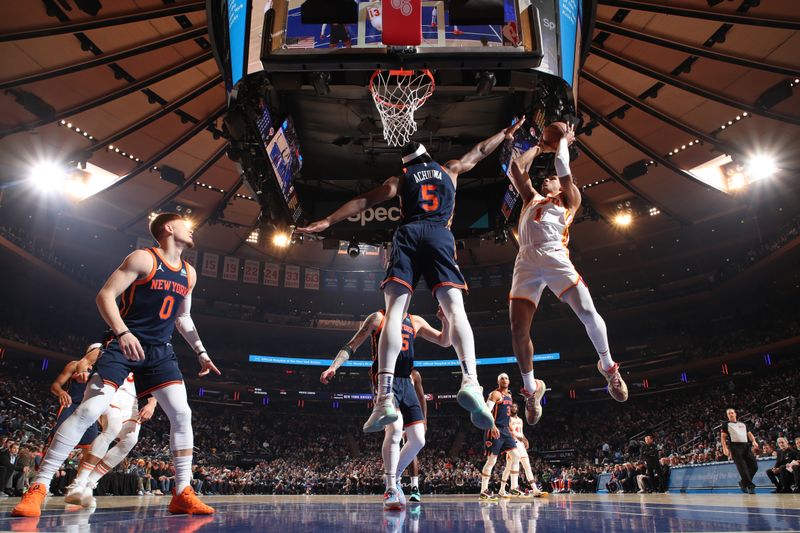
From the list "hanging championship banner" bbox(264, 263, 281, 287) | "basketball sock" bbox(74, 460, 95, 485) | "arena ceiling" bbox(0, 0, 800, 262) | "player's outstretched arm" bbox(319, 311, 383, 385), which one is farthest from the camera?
"hanging championship banner" bbox(264, 263, 281, 287)

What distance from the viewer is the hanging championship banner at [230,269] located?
34156 mm

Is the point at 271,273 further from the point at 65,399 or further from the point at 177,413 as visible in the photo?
the point at 177,413

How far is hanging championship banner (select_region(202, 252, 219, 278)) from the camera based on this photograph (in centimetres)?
3331

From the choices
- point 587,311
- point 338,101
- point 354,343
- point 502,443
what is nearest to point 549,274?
point 587,311

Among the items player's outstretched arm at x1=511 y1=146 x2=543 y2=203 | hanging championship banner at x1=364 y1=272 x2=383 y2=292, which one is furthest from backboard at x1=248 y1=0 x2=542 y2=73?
hanging championship banner at x1=364 y1=272 x2=383 y2=292

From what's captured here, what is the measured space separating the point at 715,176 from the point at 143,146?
21.4 m

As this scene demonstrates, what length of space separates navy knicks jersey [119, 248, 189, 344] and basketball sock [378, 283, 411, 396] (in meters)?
1.90

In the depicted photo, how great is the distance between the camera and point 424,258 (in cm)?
473

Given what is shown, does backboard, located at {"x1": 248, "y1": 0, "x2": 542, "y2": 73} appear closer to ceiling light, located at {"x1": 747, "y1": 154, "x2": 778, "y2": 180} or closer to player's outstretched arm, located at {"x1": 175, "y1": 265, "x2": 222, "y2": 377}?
player's outstretched arm, located at {"x1": 175, "y1": 265, "x2": 222, "y2": 377}

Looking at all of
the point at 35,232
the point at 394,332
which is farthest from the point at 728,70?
the point at 35,232

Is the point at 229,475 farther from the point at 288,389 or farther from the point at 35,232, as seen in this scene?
the point at 35,232

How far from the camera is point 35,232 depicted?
93.7ft

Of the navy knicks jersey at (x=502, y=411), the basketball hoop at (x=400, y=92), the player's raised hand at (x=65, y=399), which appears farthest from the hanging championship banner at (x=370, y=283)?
the player's raised hand at (x=65, y=399)

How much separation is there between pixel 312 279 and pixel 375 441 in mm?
11932
